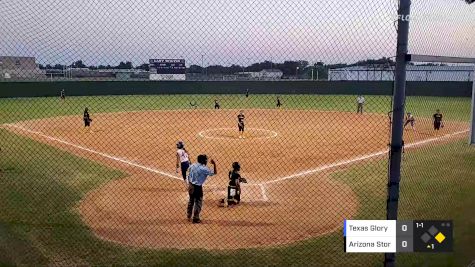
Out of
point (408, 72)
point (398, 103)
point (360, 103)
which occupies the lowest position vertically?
point (360, 103)

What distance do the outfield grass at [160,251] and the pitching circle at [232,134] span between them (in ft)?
A: 25.7

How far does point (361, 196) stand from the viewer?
11.0 metres

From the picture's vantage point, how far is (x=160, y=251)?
7.33m

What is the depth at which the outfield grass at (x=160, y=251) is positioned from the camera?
21.9 feet

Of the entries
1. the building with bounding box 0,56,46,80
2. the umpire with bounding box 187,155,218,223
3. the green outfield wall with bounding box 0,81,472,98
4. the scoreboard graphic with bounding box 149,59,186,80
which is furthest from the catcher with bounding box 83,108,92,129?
the umpire with bounding box 187,155,218,223

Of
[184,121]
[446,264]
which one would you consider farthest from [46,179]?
[184,121]

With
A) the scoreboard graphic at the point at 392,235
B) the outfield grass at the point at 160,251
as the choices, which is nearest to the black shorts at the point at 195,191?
the outfield grass at the point at 160,251

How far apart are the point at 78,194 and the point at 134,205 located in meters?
1.81

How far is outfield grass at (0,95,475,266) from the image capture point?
6684 mm

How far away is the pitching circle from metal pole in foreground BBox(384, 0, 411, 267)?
1729 centimetres

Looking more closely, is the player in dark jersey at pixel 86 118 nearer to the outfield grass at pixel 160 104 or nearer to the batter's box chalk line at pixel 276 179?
the batter's box chalk line at pixel 276 179

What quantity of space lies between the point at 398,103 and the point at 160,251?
4840 millimetres

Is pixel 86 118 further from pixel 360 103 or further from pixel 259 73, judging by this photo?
pixel 360 103

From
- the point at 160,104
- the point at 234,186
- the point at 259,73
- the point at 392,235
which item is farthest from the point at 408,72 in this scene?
the point at 160,104
